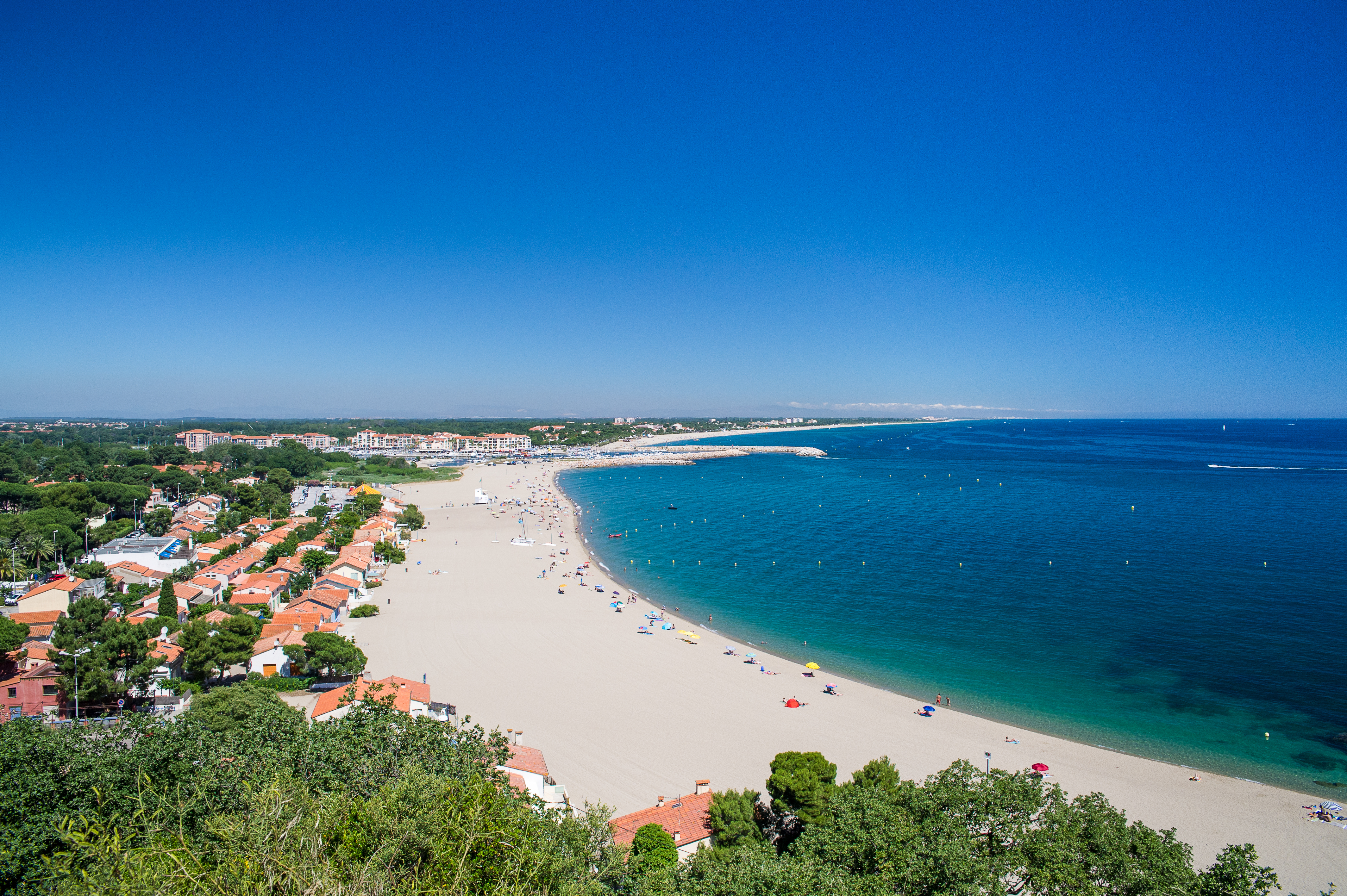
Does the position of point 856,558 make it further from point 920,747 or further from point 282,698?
point 282,698

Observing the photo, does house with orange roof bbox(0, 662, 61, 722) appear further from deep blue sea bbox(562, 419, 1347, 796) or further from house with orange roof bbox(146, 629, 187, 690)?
deep blue sea bbox(562, 419, 1347, 796)

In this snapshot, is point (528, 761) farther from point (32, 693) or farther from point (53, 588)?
point (53, 588)

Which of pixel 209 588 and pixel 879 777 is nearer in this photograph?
pixel 879 777

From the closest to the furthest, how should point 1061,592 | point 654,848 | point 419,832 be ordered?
point 419,832, point 654,848, point 1061,592

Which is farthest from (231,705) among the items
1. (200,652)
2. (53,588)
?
(53,588)


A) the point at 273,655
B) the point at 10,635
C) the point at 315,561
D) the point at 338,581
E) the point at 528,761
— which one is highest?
the point at 10,635

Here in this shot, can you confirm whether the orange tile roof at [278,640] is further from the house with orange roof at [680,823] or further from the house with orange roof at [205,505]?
the house with orange roof at [205,505]

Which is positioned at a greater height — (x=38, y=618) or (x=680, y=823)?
(x=38, y=618)
